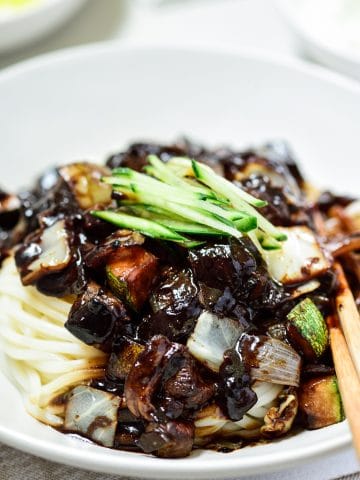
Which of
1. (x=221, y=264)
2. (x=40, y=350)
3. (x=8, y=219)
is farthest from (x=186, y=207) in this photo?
(x=8, y=219)

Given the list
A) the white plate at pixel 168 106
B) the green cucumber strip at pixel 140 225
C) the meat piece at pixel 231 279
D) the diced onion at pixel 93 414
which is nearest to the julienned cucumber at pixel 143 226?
the green cucumber strip at pixel 140 225

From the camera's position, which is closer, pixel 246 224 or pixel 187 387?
pixel 187 387

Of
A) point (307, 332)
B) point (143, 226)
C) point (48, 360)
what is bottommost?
point (307, 332)

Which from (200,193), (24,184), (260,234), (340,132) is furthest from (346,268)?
(24,184)

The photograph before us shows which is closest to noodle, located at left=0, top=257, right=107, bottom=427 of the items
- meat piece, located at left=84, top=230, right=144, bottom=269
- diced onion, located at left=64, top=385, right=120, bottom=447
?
diced onion, located at left=64, top=385, right=120, bottom=447

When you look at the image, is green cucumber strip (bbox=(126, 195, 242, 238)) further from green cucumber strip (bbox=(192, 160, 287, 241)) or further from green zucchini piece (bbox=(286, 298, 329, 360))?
green zucchini piece (bbox=(286, 298, 329, 360))

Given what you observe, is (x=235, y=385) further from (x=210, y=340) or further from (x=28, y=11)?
(x=28, y=11)

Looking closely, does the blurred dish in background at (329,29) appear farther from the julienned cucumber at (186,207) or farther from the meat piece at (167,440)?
the meat piece at (167,440)
